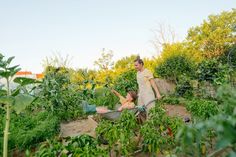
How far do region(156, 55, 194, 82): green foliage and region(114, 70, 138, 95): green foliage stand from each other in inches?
72.7

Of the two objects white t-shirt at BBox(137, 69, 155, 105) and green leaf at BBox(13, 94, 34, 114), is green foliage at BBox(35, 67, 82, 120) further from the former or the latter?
green leaf at BBox(13, 94, 34, 114)

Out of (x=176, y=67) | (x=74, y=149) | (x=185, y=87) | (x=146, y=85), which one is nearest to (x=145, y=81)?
(x=146, y=85)

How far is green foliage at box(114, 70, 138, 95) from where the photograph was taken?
12.4 m

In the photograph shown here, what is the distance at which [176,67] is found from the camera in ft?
45.9

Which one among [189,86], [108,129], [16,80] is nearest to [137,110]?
[108,129]

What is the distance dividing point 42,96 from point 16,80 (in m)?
5.54

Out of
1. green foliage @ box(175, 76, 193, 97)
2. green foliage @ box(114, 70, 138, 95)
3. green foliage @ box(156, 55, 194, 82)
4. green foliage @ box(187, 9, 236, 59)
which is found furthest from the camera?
green foliage @ box(187, 9, 236, 59)

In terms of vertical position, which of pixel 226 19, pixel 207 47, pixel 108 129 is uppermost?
pixel 226 19

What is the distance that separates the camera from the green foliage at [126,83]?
40.7 ft

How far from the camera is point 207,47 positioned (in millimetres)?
26547

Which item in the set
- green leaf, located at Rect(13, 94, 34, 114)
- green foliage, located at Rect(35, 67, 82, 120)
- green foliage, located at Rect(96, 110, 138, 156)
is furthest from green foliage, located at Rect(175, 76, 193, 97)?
green leaf, located at Rect(13, 94, 34, 114)

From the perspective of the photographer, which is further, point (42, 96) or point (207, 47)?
point (207, 47)

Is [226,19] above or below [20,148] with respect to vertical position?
above

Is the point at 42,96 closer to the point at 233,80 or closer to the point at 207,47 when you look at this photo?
the point at 233,80
